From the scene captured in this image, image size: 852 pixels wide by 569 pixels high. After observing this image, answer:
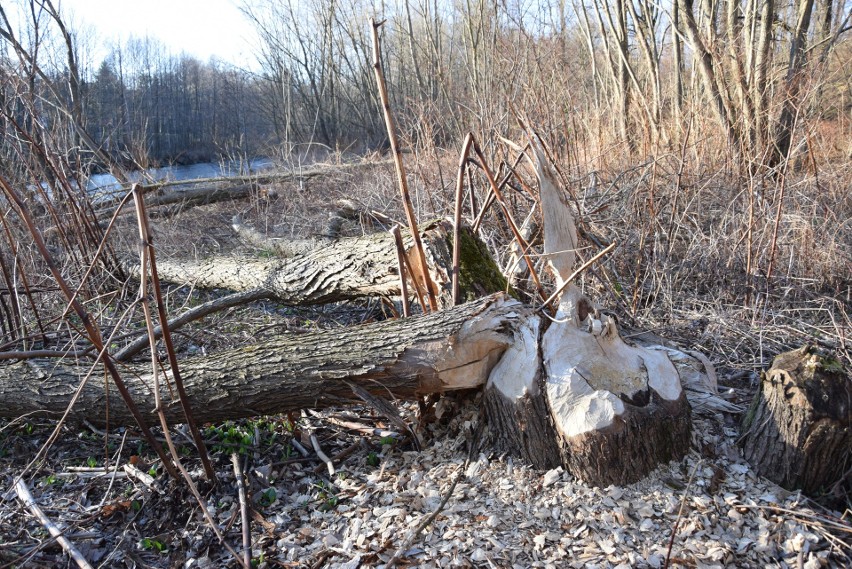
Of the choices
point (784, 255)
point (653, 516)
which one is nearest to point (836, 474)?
point (653, 516)

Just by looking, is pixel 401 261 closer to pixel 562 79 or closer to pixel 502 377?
pixel 502 377

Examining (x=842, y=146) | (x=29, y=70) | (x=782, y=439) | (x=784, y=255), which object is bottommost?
(x=782, y=439)

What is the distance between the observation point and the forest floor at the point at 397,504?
5.87 ft

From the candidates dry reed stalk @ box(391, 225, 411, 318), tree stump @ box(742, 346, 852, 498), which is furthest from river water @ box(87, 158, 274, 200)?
tree stump @ box(742, 346, 852, 498)

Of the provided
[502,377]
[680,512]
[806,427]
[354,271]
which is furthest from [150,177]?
[806,427]

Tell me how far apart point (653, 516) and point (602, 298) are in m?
1.76

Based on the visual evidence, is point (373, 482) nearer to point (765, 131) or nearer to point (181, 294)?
point (181, 294)

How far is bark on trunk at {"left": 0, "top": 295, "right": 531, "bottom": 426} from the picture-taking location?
2.20 metres

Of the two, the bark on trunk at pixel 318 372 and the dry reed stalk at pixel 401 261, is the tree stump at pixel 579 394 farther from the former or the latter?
the dry reed stalk at pixel 401 261

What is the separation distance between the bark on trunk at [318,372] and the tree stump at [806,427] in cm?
91

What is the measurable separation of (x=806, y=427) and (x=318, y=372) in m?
1.73

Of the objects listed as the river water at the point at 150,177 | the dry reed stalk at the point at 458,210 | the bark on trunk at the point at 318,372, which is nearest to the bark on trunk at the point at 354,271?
the dry reed stalk at the point at 458,210

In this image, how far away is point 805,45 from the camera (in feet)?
19.4

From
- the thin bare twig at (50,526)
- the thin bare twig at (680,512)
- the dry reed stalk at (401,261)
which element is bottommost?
the thin bare twig at (50,526)
